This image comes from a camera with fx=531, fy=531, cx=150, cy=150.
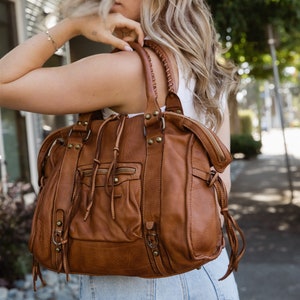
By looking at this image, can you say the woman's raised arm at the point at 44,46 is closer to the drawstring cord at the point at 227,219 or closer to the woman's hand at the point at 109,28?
the woman's hand at the point at 109,28

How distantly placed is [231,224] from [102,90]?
46 centimetres

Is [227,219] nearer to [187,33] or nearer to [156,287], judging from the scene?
[156,287]

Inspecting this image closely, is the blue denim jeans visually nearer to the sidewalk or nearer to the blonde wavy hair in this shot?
the blonde wavy hair

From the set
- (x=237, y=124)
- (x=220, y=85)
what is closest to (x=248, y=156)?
(x=237, y=124)

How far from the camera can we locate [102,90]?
1247mm

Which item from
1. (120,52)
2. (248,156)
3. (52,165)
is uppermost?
(120,52)

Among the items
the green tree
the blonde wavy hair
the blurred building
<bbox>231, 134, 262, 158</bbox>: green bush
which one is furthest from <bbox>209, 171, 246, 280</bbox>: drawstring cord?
<bbox>231, 134, 262, 158</bbox>: green bush

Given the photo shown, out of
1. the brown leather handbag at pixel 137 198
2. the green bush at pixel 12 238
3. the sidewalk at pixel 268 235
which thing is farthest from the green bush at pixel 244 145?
the brown leather handbag at pixel 137 198

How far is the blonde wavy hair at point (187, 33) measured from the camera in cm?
134

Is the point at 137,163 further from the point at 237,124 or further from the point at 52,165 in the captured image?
the point at 237,124

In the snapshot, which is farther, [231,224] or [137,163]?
[231,224]

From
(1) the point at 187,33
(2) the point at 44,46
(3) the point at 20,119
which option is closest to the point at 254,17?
(3) the point at 20,119

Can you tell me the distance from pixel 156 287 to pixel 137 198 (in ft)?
0.88

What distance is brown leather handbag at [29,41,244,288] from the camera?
1171mm
